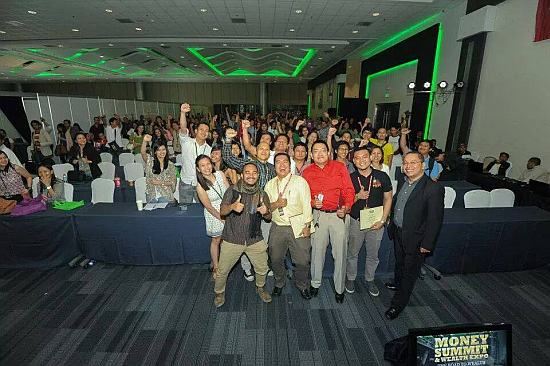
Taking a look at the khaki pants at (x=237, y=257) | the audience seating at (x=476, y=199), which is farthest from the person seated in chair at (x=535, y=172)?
the khaki pants at (x=237, y=257)

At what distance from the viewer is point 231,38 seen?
1161cm

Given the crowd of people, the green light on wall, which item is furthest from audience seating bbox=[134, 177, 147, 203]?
the green light on wall

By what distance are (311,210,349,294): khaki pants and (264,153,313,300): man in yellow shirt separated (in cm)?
12

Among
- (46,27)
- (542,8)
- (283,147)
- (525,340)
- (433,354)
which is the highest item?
(46,27)

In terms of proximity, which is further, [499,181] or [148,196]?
[499,181]

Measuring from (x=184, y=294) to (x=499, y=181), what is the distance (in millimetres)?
6173

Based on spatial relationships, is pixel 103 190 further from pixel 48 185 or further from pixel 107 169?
pixel 107 169

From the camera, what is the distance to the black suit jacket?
2.52m

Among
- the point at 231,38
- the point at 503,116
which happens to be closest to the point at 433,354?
the point at 503,116

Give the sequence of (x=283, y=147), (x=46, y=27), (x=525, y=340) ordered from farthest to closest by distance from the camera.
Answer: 1. (x=46, y=27)
2. (x=283, y=147)
3. (x=525, y=340)

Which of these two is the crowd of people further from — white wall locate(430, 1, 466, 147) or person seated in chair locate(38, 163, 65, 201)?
white wall locate(430, 1, 466, 147)

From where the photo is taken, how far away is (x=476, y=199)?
414cm

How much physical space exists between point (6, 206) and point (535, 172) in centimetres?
869

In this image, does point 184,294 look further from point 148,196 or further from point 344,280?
point 344,280
